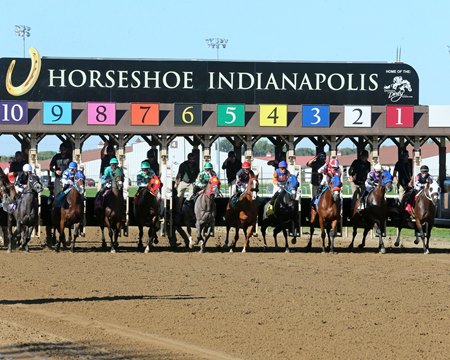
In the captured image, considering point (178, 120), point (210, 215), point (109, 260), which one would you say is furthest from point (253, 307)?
point (178, 120)

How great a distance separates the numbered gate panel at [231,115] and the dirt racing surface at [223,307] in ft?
26.0

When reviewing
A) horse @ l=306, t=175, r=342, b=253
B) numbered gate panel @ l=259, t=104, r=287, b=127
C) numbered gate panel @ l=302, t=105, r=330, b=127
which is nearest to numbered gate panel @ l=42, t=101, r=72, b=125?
numbered gate panel @ l=259, t=104, r=287, b=127

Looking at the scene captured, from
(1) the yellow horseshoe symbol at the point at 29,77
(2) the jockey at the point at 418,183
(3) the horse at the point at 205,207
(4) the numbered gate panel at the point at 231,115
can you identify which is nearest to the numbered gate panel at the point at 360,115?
(4) the numbered gate panel at the point at 231,115

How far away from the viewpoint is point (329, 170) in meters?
24.7

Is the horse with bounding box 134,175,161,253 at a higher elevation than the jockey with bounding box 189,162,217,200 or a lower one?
lower

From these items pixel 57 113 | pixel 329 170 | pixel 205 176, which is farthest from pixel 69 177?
pixel 57 113

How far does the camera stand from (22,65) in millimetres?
32031

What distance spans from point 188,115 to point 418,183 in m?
7.86

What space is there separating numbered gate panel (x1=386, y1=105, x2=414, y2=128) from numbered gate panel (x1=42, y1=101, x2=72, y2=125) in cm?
791

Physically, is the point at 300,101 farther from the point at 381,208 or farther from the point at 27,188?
the point at 27,188

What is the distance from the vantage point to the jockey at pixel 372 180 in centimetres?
2497

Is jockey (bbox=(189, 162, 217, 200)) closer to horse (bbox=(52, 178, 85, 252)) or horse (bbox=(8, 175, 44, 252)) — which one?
horse (bbox=(52, 178, 85, 252))

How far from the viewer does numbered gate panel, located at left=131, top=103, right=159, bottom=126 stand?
3134 cm

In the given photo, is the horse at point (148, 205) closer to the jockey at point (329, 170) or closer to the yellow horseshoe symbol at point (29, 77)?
the jockey at point (329, 170)
